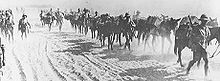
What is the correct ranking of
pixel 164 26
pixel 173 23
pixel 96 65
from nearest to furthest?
pixel 96 65 → pixel 173 23 → pixel 164 26

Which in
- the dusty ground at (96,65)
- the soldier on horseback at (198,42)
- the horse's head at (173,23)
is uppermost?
the horse's head at (173,23)

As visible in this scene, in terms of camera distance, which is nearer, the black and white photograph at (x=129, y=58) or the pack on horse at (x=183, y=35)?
the black and white photograph at (x=129, y=58)

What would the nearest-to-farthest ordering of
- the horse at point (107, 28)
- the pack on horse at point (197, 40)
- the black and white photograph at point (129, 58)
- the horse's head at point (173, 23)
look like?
the pack on horse at point (197, 40), the black and white photograph at point (129, 58), the horse's head at point (173, 23), the horse at point (107, 28)

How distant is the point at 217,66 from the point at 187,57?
2315 millimetres

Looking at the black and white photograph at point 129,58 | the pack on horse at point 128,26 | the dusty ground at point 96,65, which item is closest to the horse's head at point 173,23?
the black and white photograph at point 129,58

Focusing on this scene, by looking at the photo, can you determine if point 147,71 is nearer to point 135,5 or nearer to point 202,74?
point 202,74

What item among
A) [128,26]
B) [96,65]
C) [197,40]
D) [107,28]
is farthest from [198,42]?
[107,28]

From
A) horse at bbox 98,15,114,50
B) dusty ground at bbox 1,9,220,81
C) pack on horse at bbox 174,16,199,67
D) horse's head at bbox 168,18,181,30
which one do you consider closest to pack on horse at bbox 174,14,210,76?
pack on horse at bbox 174,16,199,67

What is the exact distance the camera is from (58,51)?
60.4 feet

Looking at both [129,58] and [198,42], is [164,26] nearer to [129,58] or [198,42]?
[129,58]

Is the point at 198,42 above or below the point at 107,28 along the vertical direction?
below

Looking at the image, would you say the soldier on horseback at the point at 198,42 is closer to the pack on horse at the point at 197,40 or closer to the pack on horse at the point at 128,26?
the pack on horse at the point at 197,40

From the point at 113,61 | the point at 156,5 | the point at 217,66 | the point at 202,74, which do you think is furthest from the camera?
the point at 156,5

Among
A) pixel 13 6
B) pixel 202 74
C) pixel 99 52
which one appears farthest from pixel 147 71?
pixel 13 6
